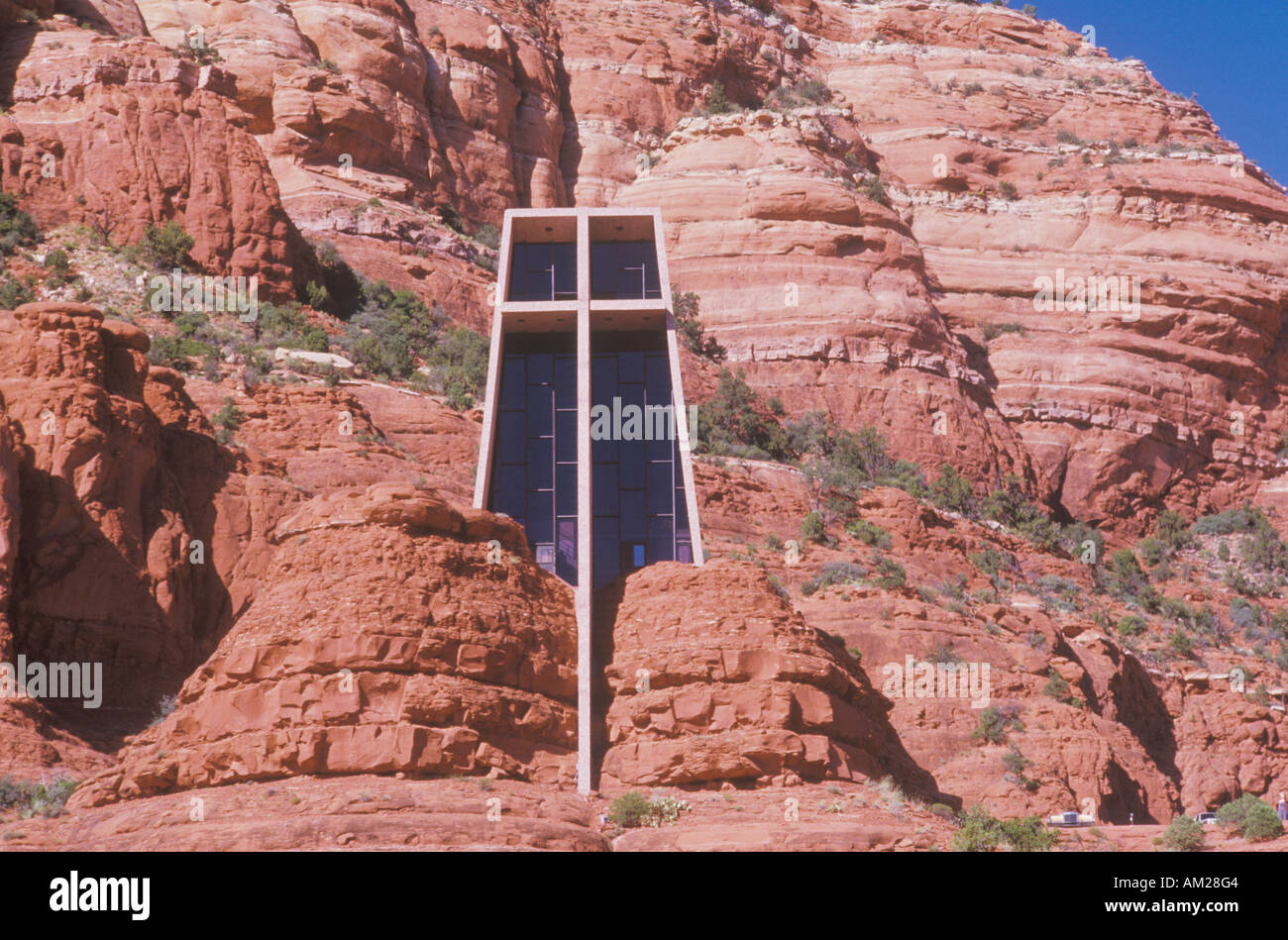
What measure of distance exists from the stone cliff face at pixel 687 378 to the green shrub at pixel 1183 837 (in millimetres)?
5021

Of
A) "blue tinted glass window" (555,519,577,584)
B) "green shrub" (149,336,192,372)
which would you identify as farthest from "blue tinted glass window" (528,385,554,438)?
"green shrub" (149,336,192,372)

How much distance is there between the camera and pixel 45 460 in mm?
36344

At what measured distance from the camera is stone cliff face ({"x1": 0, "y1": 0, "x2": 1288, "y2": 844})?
31.6 metres

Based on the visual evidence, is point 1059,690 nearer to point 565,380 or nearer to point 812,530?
point 812,530

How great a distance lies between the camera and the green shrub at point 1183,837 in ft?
110

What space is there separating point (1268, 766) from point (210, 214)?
32.9 m

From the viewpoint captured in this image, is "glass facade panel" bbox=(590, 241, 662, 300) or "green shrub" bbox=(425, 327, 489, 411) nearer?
"glass facade panel" bbox=(590, 241, 662, 300)

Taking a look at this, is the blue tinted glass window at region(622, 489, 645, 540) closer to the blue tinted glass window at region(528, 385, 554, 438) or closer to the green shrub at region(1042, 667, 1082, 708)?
the blue tinted glass window at region(528, 385, 554, 438)

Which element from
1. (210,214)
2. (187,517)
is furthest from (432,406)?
(187,517)

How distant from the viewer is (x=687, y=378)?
64.4 metres

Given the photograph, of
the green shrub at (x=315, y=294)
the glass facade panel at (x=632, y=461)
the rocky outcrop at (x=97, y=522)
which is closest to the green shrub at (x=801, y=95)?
the green shrub at (x=315, y=294)

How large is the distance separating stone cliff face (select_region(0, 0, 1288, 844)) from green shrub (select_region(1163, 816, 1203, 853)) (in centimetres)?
502

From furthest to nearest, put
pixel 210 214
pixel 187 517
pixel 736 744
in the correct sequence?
pixel 210 214, pixel 187 517, pixel 736 744

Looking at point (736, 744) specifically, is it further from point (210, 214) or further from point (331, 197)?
point (331, 197)
